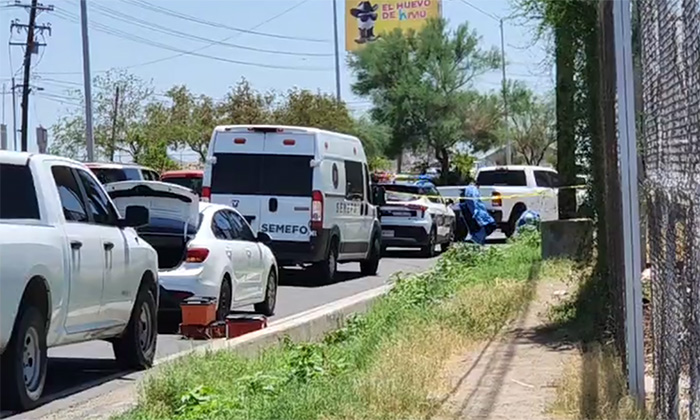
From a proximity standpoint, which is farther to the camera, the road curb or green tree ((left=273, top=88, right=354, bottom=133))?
green tree ((left=273, top=88, right=354, bottom=133))

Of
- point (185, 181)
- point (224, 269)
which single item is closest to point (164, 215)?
point (224, 269)

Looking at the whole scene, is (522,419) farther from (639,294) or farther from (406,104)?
(406,104)

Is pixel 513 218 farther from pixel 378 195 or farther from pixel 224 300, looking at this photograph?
pixel 224 300

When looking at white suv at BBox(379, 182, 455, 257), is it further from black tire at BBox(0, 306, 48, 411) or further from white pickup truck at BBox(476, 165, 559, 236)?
black tire at BBox(0, 306, 48, 411)

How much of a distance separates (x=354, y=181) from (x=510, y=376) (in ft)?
38.2

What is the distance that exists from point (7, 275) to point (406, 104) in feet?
152

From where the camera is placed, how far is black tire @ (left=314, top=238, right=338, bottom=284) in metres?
18.7

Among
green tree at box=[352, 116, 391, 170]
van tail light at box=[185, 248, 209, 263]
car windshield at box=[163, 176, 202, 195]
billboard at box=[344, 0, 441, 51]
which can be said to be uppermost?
billboard at box=[344, 0, 441, 51]

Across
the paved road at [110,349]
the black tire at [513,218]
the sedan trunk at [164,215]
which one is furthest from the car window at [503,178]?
the sedan trunk at [164,215]

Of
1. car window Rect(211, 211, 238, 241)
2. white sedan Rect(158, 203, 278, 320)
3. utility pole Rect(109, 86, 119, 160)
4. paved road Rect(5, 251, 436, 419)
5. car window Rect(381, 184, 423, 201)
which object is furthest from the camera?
utility pole Rect(109, 86, 119, 160)

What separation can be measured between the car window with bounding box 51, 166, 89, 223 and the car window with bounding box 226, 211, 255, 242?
4777 millimetres

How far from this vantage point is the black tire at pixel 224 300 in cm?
1256

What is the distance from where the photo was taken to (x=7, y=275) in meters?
7.41

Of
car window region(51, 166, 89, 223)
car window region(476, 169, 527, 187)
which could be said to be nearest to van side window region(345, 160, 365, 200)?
car window region(51, 166, 89, 223)
